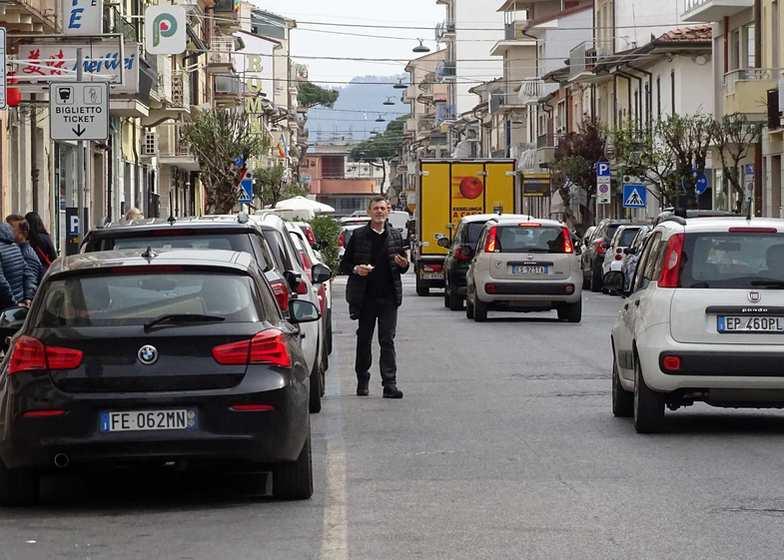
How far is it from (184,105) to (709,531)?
60.3 metres

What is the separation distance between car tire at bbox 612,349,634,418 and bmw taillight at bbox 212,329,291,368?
5.41 meters

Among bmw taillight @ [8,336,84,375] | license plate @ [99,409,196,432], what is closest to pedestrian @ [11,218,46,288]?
bmw taillight @ [8,336,84,375]

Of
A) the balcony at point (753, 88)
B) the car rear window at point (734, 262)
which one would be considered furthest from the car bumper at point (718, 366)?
the balcony at point (753, 88)

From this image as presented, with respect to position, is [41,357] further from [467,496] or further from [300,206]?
[300,206]

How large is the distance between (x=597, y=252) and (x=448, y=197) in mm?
5799

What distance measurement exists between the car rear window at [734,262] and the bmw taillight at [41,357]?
5.33m

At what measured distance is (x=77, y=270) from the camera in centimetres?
1040

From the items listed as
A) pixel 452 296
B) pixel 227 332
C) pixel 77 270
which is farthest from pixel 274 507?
pixel 452 296

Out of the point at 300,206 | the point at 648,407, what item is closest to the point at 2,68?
the point at 648,407

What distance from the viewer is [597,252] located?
48.1m

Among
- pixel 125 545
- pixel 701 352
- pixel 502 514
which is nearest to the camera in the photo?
pixel 125 545

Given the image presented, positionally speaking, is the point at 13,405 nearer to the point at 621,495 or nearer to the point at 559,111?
the point at 621,495

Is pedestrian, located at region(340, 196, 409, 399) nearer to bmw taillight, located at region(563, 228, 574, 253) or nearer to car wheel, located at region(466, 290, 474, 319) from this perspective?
bmw taillight, located at region(563, 228, 574, 253)

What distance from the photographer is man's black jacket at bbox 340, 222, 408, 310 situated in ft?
57.1
